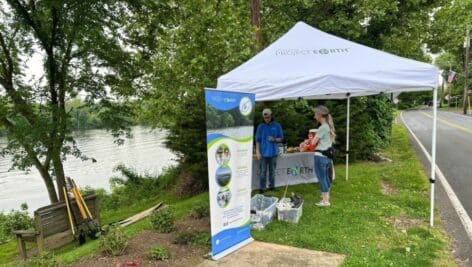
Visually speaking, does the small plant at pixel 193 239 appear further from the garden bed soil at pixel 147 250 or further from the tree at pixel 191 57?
the tree at pixel 191 57

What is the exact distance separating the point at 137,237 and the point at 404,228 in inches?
152

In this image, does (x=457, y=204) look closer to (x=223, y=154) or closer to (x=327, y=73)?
(x=327, y=73)

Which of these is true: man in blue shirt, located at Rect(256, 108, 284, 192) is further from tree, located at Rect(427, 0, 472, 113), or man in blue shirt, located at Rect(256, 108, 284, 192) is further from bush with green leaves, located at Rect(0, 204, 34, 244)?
tree, located at Rect(427, 0, 472, 113)

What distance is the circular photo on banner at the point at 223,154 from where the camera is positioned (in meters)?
4.54

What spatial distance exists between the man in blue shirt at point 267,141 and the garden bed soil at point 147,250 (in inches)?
82.8

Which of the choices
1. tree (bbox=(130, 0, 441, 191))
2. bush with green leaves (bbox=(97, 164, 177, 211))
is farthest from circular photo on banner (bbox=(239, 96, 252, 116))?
bush with green leaves (bbox=(97, 164, 177, 211))

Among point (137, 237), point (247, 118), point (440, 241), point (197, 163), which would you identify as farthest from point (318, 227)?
point (197, 163)

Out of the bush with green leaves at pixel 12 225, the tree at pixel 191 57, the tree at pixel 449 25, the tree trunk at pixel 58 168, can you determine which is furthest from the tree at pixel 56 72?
the tree at pixel 449 25

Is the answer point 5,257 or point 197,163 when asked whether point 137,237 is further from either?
point 5,257

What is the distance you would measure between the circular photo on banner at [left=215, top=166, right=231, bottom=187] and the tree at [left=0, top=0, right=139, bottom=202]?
4.75 metres

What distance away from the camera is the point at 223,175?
4.64 meters

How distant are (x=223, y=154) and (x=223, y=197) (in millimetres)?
531

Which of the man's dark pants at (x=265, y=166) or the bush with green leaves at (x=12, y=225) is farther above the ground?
the man's dark pants at (x=265, y=166)

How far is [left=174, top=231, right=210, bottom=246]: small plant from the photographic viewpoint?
5145 millimetres
